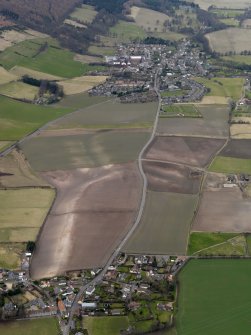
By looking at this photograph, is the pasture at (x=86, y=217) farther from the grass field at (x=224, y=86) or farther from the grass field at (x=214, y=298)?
the grass field at (x=224, y=86)

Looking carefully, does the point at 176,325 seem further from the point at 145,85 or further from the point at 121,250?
the point at 145,85

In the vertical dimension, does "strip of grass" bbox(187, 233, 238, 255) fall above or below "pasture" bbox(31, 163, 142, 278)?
above

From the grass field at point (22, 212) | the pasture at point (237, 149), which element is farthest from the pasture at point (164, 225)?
A: the pasture at point (237, 149)

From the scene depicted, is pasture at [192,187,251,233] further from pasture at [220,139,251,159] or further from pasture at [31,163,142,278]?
pasture at [220,139,251,159]

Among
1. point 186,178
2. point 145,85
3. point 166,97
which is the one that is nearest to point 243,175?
point 186,178

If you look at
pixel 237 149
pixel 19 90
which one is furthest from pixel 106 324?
pixel 19 90

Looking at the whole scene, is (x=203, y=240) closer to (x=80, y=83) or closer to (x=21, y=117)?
(x=21, y=117)

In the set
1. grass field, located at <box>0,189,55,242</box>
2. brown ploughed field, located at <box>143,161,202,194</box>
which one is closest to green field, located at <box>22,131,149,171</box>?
brown ploughed field, located at <box>143,161,202,194</box>
